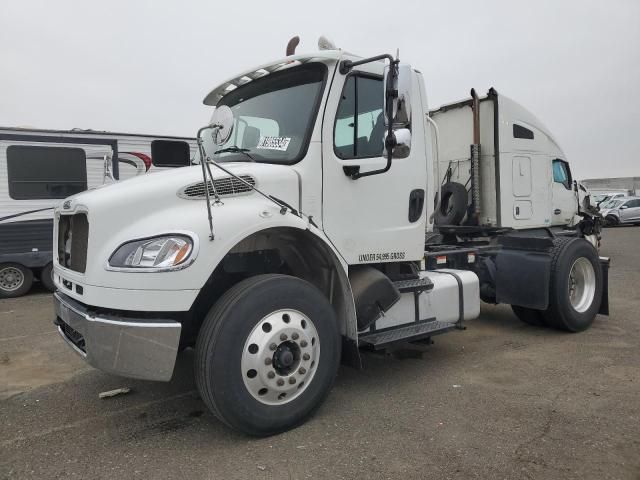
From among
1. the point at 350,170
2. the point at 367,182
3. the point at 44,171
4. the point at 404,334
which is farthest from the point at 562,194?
the point at 44,171

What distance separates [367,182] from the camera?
4.07 metres

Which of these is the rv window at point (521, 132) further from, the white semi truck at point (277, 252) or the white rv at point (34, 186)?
the white rv at point (34, 186)

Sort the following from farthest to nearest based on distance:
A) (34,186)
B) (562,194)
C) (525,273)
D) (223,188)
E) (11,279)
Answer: (34,186)
(11,279)
(562,194)
(525,273)
(223,188)

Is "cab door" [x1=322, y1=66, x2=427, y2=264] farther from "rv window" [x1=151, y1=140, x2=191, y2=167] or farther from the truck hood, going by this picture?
"rv window" [x1=151, y1=140, x2=191, y2=167]

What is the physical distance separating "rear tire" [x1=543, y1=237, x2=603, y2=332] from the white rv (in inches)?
271

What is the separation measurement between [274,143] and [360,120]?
2.39ft

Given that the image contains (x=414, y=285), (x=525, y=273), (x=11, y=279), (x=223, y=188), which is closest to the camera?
(x=223, y=188)

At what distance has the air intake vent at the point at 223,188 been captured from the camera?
130 inches

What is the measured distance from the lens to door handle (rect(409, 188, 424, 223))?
4441 mm

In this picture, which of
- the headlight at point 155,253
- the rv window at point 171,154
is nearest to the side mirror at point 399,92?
the headlight at point 155,253

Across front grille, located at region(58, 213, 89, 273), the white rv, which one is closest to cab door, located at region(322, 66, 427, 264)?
front grille, located at region(58, 213, 89, 273)

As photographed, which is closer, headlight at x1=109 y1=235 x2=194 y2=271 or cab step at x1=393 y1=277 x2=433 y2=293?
headlight at x1=109 y1=235 x2=194 y2=271

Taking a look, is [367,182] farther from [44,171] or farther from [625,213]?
[625,213]

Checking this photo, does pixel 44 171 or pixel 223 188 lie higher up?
pixel 44 171
